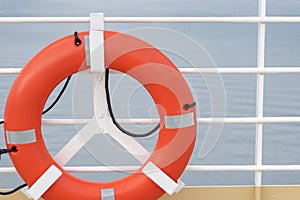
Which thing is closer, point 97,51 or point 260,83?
point 97,51

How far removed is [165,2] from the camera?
7582 mm

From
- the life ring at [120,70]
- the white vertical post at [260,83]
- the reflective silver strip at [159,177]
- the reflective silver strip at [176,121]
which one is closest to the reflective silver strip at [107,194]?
the life ring at [120,70]

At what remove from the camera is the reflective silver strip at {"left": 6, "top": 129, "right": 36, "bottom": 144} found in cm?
149

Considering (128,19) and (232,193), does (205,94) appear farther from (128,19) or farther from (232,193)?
(128,19)

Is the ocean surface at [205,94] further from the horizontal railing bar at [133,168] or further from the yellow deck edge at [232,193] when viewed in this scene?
the yellow deck edge at [232,193]

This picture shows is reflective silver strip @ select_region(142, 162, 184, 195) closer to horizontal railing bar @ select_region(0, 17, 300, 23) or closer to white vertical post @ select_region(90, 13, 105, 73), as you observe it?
white vertical post @ select_region(90, 13, 105, 73)

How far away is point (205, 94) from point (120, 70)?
255cm

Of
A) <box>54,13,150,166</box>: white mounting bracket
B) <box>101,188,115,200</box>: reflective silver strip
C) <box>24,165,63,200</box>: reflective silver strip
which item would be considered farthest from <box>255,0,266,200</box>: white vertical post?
<box>24,165,63,200</box>: reflective silver strip

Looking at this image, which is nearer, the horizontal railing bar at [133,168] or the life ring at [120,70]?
the life ring at [120,70]

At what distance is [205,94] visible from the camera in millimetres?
4051

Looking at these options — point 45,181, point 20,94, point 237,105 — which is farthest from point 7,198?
point 237,105

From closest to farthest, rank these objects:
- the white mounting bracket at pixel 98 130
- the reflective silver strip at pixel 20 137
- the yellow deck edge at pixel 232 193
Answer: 1. the reflective silver strip at pixel 20 137
2. the white mounting bracket at pixel 98 130
3. the yellow deck edge at pixel 232 193

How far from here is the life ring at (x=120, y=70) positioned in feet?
4.89

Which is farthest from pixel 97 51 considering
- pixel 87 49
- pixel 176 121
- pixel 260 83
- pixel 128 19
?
pixel 260 83
